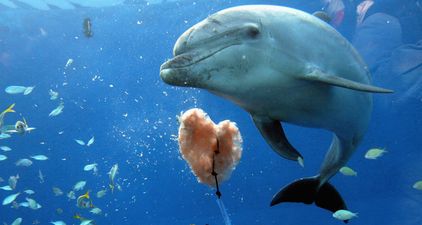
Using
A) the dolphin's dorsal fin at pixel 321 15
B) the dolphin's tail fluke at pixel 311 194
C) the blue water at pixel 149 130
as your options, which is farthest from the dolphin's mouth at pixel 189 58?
the blue water at pixel 149 130

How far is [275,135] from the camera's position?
396 centimetres

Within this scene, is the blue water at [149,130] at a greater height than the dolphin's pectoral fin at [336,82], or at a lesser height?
lesser

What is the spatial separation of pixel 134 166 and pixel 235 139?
2005cm

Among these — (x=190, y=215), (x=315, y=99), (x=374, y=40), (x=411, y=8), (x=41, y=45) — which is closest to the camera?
(x=315, y=99)

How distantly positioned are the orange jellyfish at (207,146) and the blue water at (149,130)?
1349cm

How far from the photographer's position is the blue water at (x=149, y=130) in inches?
733

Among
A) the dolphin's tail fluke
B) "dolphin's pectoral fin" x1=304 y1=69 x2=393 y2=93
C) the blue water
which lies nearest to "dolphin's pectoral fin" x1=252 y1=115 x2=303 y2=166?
"dolphin's pectoral fin" x1=304 y1=69 x2=393 y2=93

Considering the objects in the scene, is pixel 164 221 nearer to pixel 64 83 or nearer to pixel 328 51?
pixel 64 83

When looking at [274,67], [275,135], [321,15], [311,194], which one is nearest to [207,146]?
[275,135]

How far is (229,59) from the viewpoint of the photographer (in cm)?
304

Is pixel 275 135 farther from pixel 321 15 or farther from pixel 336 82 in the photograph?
pixel 321 15

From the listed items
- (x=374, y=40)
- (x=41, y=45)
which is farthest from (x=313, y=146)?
(x=41, y=45)

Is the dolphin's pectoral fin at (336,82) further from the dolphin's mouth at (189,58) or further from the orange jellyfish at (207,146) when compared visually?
the orange jellyfish at (207,146)

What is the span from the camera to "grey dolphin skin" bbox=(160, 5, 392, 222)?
9.88 feet
